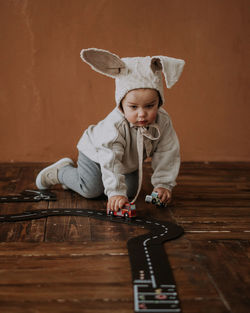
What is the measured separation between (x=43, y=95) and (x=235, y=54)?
98cm

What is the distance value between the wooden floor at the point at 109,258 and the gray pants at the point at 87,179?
0.12ft

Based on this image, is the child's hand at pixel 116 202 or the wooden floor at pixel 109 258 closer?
the wooden floor at pixel 109 258

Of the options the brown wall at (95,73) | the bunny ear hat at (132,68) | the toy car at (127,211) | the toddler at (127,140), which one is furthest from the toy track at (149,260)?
the brown wall at (95,73)

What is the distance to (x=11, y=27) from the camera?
1948 millimetres

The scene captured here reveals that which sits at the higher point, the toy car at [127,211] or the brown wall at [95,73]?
the brown wall at [95,73]

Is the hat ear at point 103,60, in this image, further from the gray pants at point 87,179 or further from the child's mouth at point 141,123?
the gray pants at point 87,179

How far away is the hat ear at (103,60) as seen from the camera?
1248mm

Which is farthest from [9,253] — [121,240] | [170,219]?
[170,219]

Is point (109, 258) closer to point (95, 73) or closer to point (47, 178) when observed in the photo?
point (47, 178)

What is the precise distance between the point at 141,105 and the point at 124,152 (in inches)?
8.1

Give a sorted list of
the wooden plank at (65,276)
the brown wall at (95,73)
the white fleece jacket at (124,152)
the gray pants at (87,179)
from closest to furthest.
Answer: the wooden plank at (65,276), the white fleece jacket at (124,152), the gray pants at (87,179), the brown wall at (95,73)

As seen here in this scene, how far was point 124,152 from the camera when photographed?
1.41 m

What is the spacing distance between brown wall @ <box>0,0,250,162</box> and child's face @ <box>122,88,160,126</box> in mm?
756

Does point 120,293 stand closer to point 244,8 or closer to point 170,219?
point 170,219
